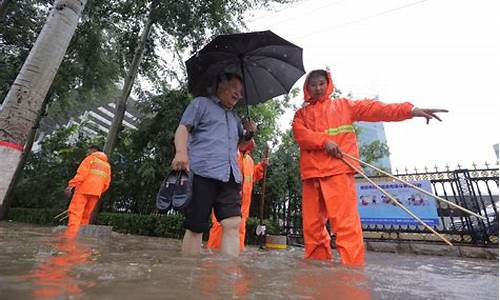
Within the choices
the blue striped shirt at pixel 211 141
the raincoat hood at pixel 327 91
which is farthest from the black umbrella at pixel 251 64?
the blue striped shirt at pixel 211 141

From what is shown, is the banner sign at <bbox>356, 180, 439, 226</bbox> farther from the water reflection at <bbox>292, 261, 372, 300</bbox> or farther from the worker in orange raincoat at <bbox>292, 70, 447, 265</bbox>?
the water reflection at <bbox>292, 261, 372, 300</bbox>

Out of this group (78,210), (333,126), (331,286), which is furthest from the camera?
(78,210)

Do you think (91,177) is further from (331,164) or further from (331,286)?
(331,286)

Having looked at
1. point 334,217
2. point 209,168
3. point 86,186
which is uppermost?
point 86,186

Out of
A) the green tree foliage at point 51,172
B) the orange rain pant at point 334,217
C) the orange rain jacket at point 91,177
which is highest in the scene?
the green tree foliage at point 51,172

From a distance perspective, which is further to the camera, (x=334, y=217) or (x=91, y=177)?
(x=91, y=177)

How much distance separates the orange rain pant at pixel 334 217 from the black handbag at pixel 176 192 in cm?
133

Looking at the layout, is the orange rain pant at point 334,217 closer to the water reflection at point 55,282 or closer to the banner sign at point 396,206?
the water reflection at point 55,282

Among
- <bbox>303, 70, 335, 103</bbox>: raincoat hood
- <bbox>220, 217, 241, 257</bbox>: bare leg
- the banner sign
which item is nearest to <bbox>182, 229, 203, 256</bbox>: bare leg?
<bbox>220, 217, 241, 257</bbox>: bare leg

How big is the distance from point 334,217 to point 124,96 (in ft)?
29.2

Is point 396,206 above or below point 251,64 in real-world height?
below

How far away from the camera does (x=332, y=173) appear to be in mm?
3100

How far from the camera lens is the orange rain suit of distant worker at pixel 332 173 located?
288 cm

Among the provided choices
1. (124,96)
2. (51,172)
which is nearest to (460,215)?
(124,96)
